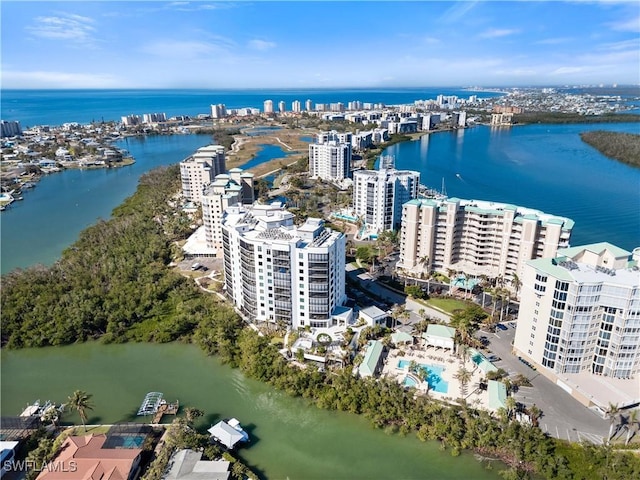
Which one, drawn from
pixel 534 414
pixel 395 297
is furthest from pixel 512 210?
pixel 534 414

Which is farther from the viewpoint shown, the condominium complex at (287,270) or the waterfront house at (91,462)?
the condominium complex at (287,270)

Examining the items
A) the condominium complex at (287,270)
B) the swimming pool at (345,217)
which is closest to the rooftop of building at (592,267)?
the condominium complex at (287,270)

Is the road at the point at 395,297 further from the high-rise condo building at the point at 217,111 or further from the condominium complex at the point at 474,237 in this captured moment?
the high-rise condo building at the point at 217,111

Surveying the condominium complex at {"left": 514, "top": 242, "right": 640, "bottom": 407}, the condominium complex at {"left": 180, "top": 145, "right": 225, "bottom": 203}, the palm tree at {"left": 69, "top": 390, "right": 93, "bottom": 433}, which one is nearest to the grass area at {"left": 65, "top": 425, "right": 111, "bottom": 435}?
the palm tree at {"left": 69, "top": 390, "right": 93, "bottom": 433}

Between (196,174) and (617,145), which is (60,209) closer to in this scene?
(196,174)

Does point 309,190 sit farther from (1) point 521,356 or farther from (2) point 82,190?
(1) point 521,356

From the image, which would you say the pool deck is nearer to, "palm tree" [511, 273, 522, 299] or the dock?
"palm tree" [511, 273, 522, 299]
